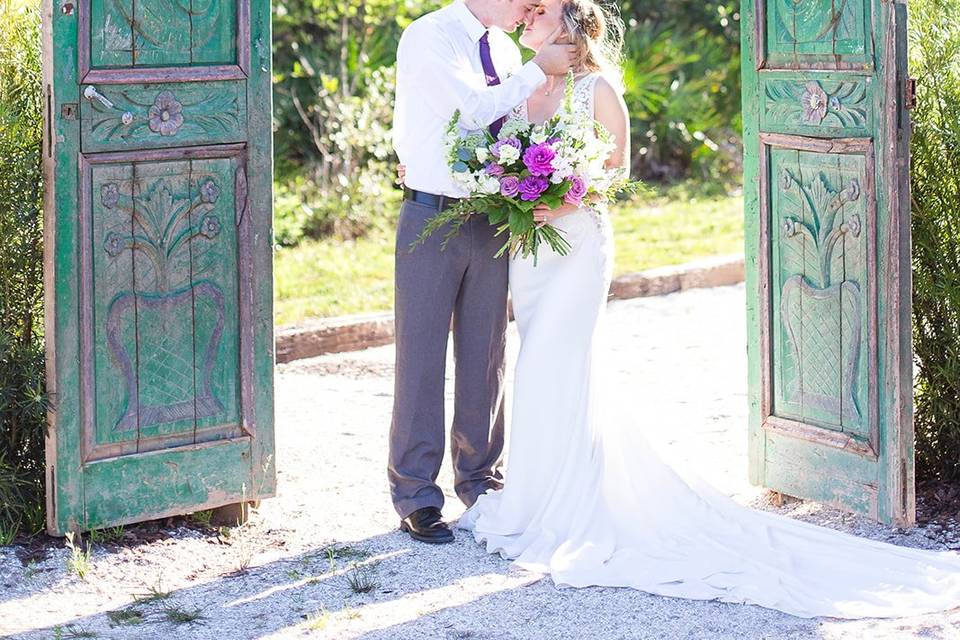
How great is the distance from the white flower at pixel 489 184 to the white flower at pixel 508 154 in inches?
2.5

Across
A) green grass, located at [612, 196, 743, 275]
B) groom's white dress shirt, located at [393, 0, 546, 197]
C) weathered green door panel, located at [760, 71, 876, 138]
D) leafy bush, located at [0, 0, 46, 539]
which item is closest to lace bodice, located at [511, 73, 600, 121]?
groom's white dress shirt, located at [393, 0, 546, 197]

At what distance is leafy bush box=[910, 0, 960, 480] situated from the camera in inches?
206

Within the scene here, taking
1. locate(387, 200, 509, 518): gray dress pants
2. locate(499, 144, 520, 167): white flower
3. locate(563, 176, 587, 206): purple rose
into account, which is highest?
locate(499, 144, 520, 167): white flower

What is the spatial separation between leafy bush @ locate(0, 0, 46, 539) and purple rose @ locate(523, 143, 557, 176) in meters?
1.70

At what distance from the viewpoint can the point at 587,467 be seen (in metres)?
5.24

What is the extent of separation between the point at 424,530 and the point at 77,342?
137 centimetres

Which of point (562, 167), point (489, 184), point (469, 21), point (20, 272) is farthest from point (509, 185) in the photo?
point (20, 272)

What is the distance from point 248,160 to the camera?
5.23 metres

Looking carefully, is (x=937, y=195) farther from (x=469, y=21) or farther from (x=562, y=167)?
(x=469, y=21)

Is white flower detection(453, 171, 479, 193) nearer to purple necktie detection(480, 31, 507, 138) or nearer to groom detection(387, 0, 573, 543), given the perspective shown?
groom detection(387, 0, 573, 543)

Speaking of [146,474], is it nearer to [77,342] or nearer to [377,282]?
[77,342]

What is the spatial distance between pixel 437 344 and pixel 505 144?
80 cm

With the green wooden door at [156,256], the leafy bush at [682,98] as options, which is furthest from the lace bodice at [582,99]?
the leafy bush at [682,98]

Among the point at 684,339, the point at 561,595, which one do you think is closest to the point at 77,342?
the point at 561,595
